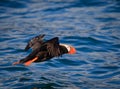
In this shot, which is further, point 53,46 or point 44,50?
point 44,50

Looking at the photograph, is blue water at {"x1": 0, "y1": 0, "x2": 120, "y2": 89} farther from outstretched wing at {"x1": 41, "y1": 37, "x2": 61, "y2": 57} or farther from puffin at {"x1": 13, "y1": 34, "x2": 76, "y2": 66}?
outstretched wing at {"x1": 41, "y1": 37, "x2": 61, "y2": 57}

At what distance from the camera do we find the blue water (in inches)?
387

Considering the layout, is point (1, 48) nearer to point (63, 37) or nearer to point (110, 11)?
point (63, 37)

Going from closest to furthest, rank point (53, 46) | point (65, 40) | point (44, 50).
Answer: point (53, 46) → point (44, 50) → point (65, 40)

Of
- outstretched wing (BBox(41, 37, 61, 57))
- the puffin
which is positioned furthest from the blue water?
outstretched wing (BBox(41, 37, 61, 57))

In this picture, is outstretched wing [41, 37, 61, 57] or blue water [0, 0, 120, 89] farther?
blue water [0, 0, 120, 89]

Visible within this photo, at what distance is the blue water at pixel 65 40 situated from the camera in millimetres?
9836

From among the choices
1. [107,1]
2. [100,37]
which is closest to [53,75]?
[100,37]

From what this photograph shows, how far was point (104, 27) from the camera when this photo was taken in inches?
546

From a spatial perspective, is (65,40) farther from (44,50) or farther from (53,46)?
(53,46)

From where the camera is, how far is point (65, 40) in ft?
42.2

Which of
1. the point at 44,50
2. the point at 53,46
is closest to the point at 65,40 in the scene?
the point at 44,50

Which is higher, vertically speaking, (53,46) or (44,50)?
(53,46)

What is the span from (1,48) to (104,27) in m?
3.65
